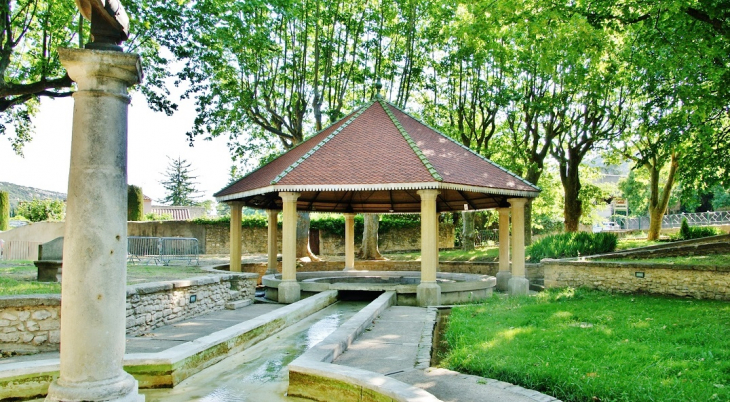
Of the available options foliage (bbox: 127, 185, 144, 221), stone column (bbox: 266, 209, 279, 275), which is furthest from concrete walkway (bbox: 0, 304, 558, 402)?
foliage (bbox: 127, 185, 144, 221)

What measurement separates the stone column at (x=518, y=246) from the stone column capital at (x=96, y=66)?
12955 mm

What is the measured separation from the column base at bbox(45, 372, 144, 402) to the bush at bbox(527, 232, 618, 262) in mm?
19300

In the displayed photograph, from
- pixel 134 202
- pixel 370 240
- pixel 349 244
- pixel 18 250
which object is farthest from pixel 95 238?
pixel 134 202

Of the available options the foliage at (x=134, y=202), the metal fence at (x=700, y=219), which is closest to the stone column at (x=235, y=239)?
the foliage at (x=134, y=202)

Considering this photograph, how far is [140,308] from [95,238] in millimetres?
5564

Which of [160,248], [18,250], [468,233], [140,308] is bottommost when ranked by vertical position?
[140,308]

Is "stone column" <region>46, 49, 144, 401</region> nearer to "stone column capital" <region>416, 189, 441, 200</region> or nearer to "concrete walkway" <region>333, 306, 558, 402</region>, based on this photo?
"concrete walkway" <region>333, 306, 558, 402</region>

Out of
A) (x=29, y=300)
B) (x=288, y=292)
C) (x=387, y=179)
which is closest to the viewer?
(x=29, y=300)

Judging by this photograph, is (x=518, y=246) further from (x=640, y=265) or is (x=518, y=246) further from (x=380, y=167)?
(x=380, y=167)

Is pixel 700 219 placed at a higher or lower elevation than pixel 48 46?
lower

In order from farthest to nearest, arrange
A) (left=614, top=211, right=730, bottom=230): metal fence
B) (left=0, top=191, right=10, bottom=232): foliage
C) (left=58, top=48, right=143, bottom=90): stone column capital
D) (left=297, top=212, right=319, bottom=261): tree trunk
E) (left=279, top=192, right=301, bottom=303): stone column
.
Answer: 1. (left=614, top=211, right=730, bottom=230): metal fence
2. (left=0, top=191, right=10, bottom=232): foliage
3. (left=297, top=212, right=319, bottom=261): tree trunk
4. (left=279, top=192, right=301, bottom=303): stone column
5. (left=58, top=48, right=143, bottom=90): stone column capital

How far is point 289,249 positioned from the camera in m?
13.9

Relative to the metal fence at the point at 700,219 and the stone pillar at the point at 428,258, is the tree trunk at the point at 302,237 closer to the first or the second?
the stone pillar at the point at 428,258

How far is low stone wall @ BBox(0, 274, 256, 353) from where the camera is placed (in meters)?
7.22
